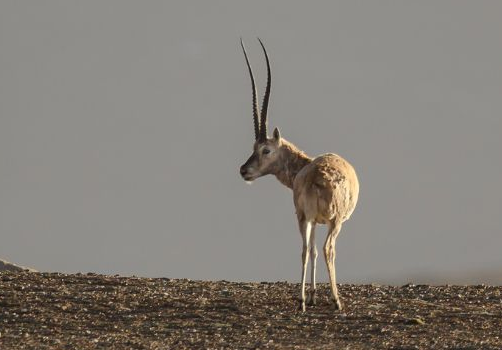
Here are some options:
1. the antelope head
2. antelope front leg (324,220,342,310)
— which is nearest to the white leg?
antelope front leg (324,220,342,310)

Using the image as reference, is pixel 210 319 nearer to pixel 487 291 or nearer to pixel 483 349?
pixel 483 349

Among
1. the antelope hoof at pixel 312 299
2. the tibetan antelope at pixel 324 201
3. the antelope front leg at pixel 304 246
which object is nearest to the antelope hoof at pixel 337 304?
the tibetan antelope at pixel 324 201

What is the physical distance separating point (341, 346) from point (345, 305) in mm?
2976

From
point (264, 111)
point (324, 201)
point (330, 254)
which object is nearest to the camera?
point (324, 201)

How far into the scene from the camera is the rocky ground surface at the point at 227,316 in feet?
58.4

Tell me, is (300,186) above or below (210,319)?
above

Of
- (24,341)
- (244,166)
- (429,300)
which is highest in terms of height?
(244,166)

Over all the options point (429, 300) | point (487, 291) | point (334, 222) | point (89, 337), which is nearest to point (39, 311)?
point (89, 337)

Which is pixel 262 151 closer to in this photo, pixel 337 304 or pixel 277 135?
pixel 277 135

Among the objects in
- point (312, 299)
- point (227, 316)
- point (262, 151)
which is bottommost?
point (227, 316)

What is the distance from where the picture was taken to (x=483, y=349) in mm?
17500

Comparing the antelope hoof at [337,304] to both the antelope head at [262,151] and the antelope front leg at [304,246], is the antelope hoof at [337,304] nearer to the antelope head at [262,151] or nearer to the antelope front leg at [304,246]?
the antelope front leg at [304,246]

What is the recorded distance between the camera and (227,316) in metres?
19.4

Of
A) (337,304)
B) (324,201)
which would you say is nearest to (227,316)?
(337,304)
